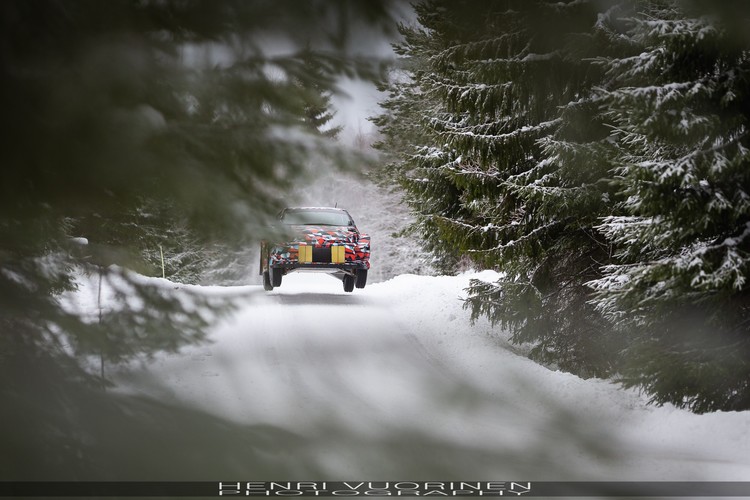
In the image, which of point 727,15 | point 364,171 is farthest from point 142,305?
point 727,15

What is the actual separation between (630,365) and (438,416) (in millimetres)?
1835

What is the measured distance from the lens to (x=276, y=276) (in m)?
13.1

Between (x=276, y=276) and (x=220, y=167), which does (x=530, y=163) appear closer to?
(x=220, y=167)

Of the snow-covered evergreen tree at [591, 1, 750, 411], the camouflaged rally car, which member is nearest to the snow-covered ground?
the snow-covered evergreen tree at [591, 1, 750, 411]

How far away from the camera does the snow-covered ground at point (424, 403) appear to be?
3.80 m

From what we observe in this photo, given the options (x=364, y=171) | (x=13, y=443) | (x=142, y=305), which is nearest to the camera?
(x=13, y=443)

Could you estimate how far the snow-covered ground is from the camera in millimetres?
3805

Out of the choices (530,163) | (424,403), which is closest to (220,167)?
(424,403)

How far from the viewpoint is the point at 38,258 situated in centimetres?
308

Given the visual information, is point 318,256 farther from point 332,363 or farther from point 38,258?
point 38,258

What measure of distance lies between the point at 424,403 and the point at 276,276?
7.59 meters

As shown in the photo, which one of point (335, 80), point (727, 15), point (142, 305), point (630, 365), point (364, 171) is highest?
point (727, 15)

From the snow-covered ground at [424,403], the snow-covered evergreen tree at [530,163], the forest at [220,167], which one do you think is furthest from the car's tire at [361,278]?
the forest at [220,167]

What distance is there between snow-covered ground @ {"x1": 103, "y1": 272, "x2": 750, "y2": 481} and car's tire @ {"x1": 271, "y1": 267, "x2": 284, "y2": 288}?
1.91 m
